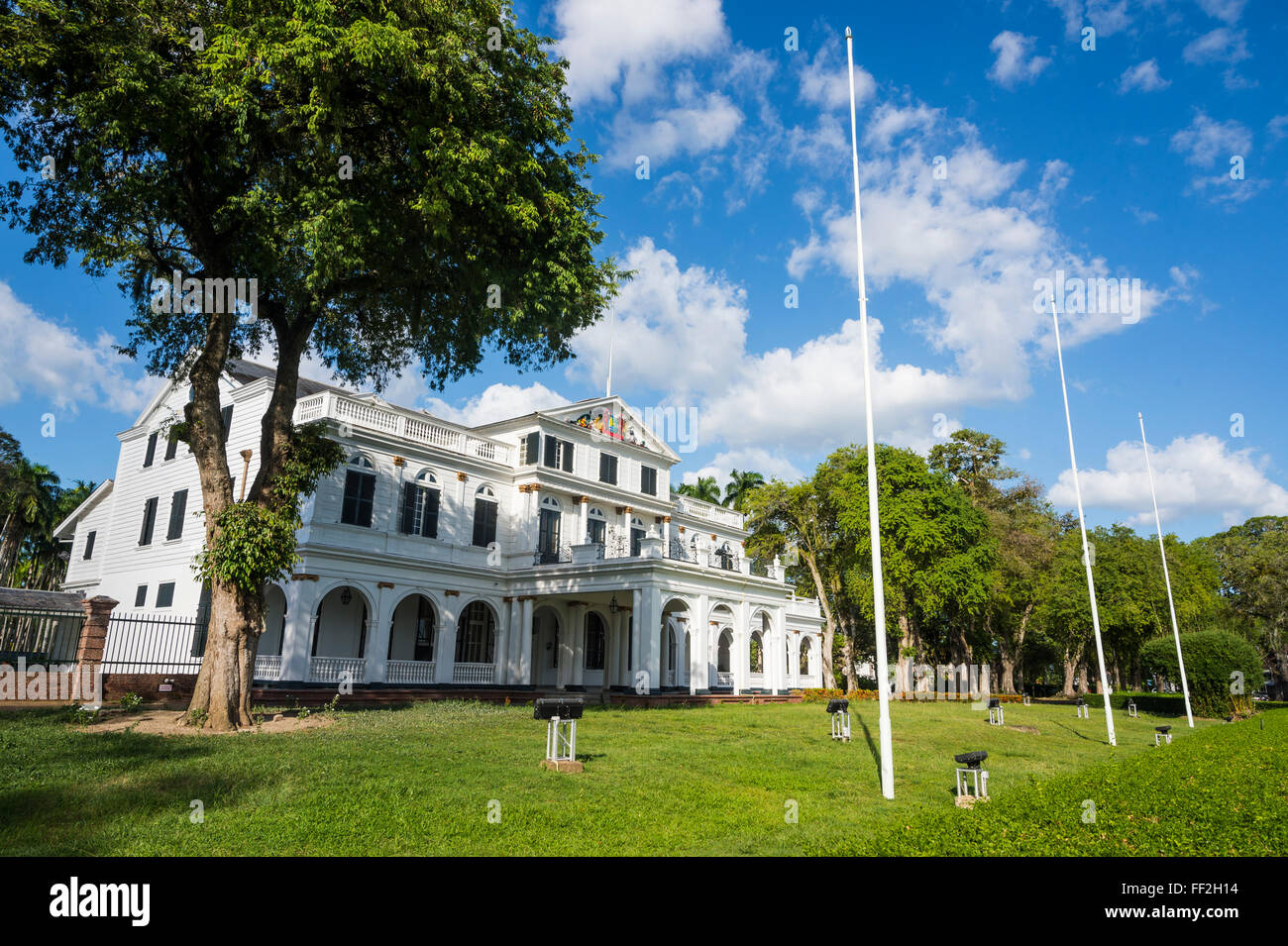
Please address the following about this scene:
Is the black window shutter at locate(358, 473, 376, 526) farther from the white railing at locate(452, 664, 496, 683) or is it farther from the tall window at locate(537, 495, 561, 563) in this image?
the tall window at locate(537, 495, 561, 563)

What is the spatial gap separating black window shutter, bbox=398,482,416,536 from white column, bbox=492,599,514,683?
Result: 189 inches

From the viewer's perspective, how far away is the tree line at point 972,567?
37.8m

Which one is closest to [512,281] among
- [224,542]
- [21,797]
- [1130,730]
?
[224,542]

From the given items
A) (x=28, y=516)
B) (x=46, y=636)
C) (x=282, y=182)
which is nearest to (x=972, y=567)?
(x=282, y=182)

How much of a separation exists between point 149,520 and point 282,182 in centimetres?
2008

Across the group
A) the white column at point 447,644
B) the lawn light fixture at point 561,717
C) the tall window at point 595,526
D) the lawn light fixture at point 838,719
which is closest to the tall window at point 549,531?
the tall window at point 595,526

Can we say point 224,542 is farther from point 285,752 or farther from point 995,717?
point 995,717

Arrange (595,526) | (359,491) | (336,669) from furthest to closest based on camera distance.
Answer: (595,526)
(359,491)
(336,669)

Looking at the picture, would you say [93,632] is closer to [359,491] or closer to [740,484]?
[359,491]

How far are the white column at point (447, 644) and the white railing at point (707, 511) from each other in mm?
13247

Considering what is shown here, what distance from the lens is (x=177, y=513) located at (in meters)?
28.0

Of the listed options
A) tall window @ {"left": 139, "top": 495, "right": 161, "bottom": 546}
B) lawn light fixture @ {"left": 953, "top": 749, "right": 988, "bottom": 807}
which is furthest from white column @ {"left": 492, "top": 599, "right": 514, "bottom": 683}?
lawn light fixture @ {"left": 953, "top": 749, "right": 988, "bottom": 807}

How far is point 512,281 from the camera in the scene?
16812 mm

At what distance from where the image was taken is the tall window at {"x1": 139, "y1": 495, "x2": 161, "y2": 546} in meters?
29.0
